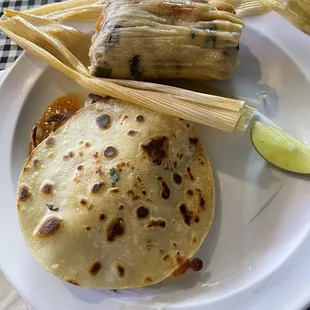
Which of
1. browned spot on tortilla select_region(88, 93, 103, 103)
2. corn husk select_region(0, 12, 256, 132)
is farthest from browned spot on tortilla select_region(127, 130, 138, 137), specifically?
browned spot on tortilla select_region(88, 93, 103, 103)

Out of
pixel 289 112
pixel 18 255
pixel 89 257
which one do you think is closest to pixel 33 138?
pixel 18 255

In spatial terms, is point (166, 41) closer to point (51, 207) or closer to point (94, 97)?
point (94, 97)

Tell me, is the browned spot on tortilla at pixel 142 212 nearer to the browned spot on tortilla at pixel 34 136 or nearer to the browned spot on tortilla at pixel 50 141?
the browned spot on tortilla at pixel 50 141

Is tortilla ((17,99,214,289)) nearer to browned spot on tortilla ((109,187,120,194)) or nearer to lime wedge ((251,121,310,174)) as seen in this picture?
browned spot on tortilla ((109,187,120,194))

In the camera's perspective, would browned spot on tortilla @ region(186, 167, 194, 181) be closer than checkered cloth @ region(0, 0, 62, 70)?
Yes

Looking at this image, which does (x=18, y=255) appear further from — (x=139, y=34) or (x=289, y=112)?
(x=289, y=112)
